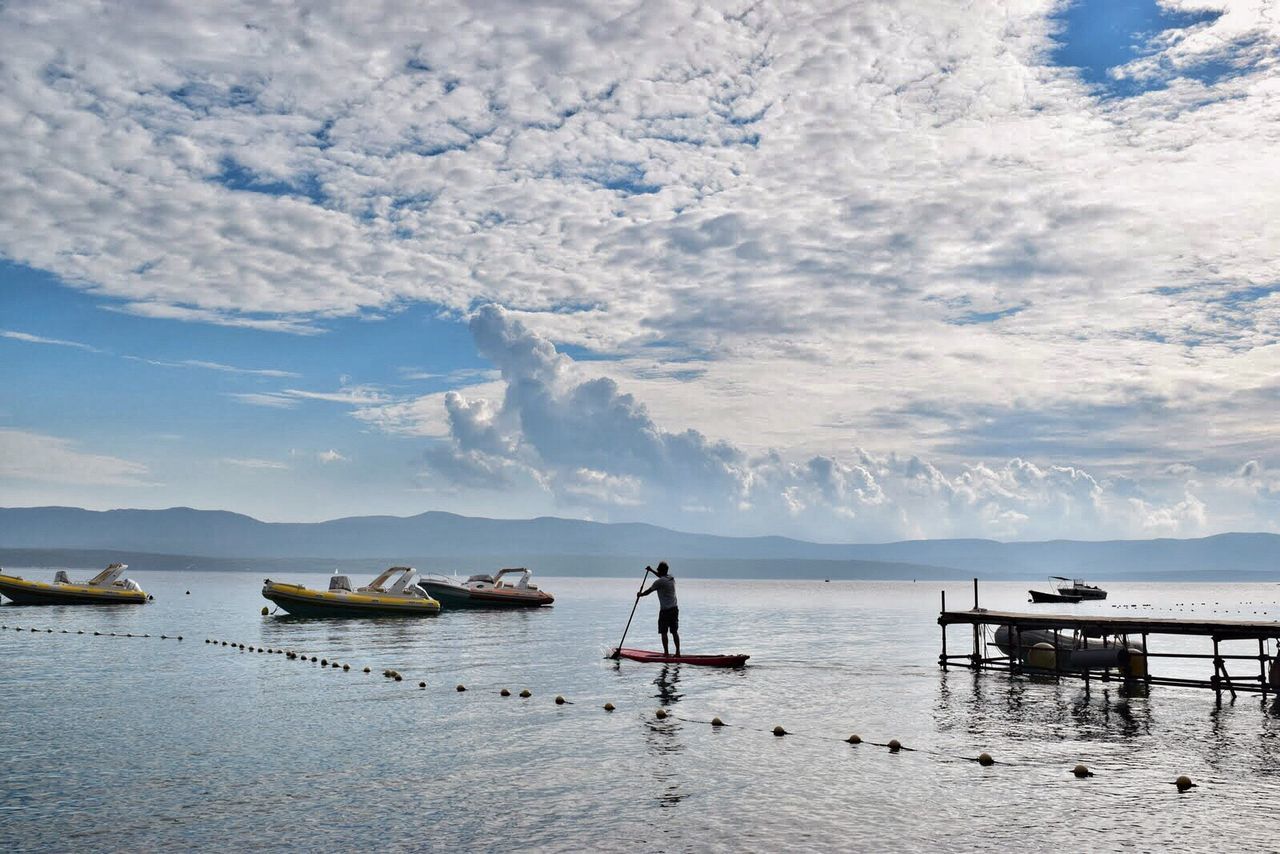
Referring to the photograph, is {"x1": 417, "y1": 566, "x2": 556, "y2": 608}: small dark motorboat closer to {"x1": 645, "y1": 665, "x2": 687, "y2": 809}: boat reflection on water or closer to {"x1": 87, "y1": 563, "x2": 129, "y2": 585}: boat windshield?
{"x1": 87, "y1": 563, "x2": 129, "y2": 585}: boat windshield

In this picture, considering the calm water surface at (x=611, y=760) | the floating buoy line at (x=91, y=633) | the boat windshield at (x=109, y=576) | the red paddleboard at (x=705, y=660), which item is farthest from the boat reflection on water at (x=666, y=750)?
the boat windshield at (x=109, y=576)

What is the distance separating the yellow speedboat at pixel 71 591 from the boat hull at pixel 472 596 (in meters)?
24.1

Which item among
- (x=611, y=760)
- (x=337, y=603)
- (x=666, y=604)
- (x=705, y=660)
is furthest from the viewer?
(x=337, y=603)

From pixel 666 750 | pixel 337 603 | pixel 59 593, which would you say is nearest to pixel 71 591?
pixel 59 593

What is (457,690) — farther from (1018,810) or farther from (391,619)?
(391,619)

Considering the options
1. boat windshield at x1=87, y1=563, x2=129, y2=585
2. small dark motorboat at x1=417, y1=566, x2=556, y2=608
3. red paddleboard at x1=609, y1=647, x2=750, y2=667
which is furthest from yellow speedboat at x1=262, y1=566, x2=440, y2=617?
red paddleboard at x1=609, y1=647, x2=750, y2=667

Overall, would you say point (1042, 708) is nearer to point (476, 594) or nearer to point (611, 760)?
point (611, 760)

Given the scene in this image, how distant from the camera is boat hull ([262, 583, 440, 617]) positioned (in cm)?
6919

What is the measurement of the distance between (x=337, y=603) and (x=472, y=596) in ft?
68.8

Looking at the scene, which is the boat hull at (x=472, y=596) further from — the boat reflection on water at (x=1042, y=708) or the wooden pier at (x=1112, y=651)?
the boat reflection on water at (x=1042, y=708)

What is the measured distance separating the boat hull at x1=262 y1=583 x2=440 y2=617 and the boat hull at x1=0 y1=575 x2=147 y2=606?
20.8 meters

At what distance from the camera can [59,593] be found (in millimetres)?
80750

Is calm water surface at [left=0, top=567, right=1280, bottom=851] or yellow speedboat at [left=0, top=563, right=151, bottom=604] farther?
yellow speedboat at [left=0, top=563, right=151, bottom=604]

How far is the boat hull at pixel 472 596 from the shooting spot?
88.4m
